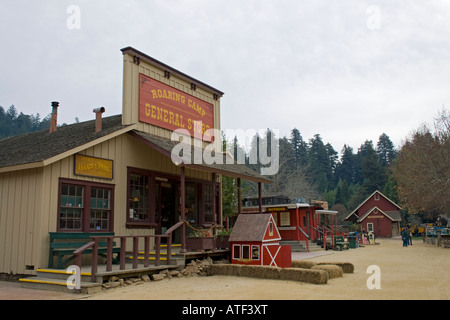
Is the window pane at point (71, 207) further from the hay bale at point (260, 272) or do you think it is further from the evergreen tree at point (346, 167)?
the evergreen tree at point (346, 167)

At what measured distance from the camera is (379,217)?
50688 millimetres

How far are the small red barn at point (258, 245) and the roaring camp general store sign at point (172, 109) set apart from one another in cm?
481

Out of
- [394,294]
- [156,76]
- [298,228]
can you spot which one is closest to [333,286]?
[394,294]

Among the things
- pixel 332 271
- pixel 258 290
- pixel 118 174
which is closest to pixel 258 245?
pixel 332 271

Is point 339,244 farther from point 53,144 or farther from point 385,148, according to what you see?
point 385,148

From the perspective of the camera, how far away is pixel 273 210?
81.6ft

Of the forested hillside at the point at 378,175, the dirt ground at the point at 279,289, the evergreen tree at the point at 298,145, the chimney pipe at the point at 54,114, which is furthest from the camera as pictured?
the evergreen tree at the point at 298,145

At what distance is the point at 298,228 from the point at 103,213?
1422cm

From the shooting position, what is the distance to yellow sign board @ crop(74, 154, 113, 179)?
1147 centimetres

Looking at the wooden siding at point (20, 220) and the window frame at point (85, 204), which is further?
the window frame at point (85, 204)

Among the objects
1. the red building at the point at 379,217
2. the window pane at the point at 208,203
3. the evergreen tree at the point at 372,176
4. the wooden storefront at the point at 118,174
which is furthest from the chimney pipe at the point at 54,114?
the evergreen tree at the point at 372,176

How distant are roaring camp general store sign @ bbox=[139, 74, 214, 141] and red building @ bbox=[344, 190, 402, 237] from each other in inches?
1451

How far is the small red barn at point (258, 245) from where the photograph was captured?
1215 centimetres
